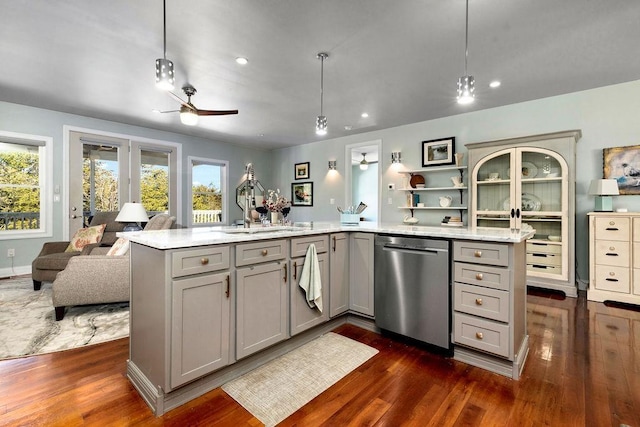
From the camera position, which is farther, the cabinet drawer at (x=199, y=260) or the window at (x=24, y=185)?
the window at (x=24, y=185)

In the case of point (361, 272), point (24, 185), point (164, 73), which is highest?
point (164, 73)

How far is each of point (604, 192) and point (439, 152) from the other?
2.16 metres

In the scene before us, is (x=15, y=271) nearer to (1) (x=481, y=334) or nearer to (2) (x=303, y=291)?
(2) (x=303, y=291)

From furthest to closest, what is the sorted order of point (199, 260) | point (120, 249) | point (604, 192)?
point (604, 192) → point (120, 249) → point (199, 260)

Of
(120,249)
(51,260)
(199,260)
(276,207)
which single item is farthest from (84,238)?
(199,260)

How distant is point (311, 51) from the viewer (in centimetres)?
287

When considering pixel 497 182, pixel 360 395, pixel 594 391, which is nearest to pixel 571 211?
pixel 497 182

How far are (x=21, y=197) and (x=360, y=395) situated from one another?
568 cm

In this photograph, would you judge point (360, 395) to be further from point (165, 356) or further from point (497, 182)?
point (497, 182)

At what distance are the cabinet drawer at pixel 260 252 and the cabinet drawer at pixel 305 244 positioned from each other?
9 centimetres

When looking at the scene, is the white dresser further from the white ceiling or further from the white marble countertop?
the white marble countertop

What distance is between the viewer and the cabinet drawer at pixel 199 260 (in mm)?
1592

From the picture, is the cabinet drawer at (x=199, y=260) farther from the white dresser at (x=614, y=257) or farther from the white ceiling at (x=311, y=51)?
the white dresser at (x=614, y=257)

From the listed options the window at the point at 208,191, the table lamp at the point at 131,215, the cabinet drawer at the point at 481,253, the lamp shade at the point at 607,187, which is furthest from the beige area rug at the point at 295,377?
the window at the point at 208,191
